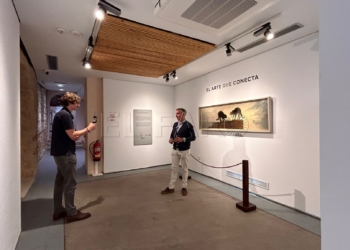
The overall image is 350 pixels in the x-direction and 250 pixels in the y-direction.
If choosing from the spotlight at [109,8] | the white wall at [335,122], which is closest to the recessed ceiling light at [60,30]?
the spotlight at [109,8]

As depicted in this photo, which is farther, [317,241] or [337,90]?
[317,241]

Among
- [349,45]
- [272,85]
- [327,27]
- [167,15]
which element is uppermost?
[167,15]

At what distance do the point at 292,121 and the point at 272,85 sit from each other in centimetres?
75

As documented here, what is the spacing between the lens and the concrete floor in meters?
2.15

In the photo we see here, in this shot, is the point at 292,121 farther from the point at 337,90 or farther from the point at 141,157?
the point at 141,157

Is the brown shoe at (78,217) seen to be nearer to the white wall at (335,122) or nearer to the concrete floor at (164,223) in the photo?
the concrete floor at (164,223)

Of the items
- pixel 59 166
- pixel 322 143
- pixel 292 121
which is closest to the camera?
pixel 322 143

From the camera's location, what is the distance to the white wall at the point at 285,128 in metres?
2.70

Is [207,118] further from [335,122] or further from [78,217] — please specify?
[335,122]

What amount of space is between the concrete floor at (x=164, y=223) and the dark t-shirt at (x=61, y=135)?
1.08m


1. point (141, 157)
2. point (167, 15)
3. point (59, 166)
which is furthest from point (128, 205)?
point (167, 15)

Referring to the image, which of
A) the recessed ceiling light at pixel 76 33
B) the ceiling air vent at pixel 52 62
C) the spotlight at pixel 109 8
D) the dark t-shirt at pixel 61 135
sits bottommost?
the dark t-shirt at pixel 61 135

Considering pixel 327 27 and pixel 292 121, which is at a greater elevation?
pixel 327 27

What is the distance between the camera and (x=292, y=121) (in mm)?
2947
